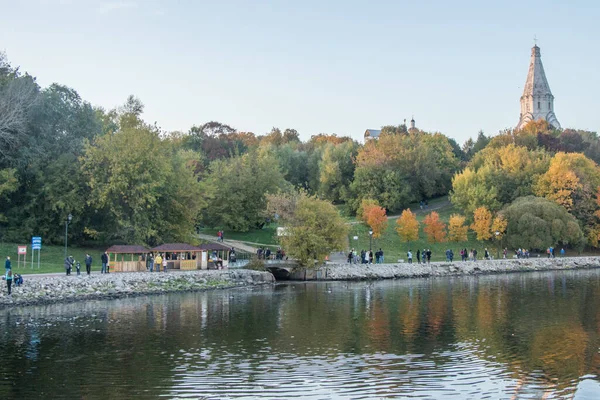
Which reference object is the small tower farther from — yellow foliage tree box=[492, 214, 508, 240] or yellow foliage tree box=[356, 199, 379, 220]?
yellow foliage tree box=[356, 199, 379, 220]

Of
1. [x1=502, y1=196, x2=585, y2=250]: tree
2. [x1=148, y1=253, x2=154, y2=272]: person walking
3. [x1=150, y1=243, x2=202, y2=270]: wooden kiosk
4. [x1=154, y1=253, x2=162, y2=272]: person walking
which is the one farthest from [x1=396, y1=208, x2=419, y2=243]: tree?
[x1=148, y1=253, x2=154, y2=272]: person walking

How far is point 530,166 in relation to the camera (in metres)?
82.4

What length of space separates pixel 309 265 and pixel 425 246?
77.9 ft

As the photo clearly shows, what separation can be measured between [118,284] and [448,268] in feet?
102

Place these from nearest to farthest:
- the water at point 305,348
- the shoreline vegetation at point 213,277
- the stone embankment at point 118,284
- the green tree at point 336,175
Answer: the water at point 305,348 < the stone embankment at point 118,284 < the shoreline vegetation at point 213,277 < the green tree at point 336,175

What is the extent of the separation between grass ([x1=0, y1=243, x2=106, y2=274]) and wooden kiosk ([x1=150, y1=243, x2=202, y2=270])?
16.3 feet

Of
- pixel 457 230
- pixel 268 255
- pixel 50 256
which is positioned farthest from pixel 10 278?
pixel 457 230

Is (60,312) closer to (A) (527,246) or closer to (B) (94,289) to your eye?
(B) (94,289)

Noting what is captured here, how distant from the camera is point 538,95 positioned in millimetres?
153125

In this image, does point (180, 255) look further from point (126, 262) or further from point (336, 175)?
point (336, 175)

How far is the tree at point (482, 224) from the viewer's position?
2813 inches

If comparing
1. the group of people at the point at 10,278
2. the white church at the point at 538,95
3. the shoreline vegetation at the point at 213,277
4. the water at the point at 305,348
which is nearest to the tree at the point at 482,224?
the shoreline vegetation at the point at 213,277

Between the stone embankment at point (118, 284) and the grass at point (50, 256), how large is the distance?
4.71m

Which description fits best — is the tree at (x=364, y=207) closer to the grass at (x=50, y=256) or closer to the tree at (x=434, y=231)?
the tree at (x=434, y=231)
